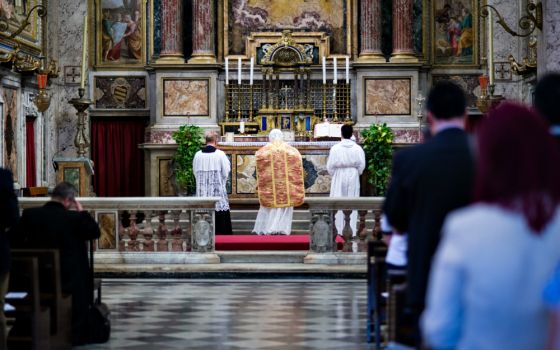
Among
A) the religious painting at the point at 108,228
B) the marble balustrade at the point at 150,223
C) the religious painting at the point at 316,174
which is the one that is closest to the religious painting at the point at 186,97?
the religious painting at the point at 316,174

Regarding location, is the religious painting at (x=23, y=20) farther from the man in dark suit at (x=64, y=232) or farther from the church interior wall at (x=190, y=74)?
the man in dark suit at (x=64, y=232)

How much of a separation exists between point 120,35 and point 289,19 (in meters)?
3.55

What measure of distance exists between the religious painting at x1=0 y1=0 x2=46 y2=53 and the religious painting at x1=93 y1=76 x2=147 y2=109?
5.54 ft

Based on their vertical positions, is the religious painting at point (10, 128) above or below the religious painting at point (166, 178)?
above

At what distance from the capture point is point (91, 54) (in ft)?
79.4

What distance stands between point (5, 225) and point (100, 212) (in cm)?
779

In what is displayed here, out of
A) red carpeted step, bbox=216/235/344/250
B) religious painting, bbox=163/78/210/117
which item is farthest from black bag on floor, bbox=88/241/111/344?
religious painting, bbox=163/78/210/117

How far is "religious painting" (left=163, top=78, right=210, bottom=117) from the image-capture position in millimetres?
23031

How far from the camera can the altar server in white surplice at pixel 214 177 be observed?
61.0 feet

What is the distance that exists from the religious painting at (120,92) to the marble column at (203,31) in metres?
1.64

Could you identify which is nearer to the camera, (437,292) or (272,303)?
(437,292)

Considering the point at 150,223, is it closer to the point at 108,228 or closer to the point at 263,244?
the point at 108,228

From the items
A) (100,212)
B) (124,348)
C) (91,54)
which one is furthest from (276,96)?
(124,348)

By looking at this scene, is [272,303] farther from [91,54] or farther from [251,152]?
[91,54]
